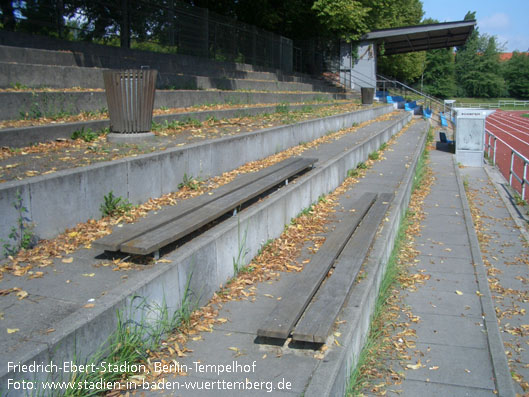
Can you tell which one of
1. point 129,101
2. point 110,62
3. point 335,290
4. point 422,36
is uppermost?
point 422,36

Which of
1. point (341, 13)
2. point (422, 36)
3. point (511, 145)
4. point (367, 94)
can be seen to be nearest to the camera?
point (367, 94)

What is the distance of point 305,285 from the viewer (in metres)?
4.86

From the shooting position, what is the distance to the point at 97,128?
7.91 meters

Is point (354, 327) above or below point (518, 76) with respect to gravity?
below

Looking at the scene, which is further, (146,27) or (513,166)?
(146,27)

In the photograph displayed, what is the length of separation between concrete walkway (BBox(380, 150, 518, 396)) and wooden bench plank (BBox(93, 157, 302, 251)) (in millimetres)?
2575

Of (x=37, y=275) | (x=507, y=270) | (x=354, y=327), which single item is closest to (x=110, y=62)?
(x=37, y=275)

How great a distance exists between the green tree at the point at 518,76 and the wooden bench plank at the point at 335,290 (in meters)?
107

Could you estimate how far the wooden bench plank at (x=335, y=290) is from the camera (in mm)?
3943

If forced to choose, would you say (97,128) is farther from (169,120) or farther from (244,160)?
(244,160)

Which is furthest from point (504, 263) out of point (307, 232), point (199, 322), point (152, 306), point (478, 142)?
point (478, 142)

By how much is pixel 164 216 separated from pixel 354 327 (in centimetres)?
230

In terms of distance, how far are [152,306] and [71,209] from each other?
1.79 meters

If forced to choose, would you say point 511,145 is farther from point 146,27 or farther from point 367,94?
point 146,27
